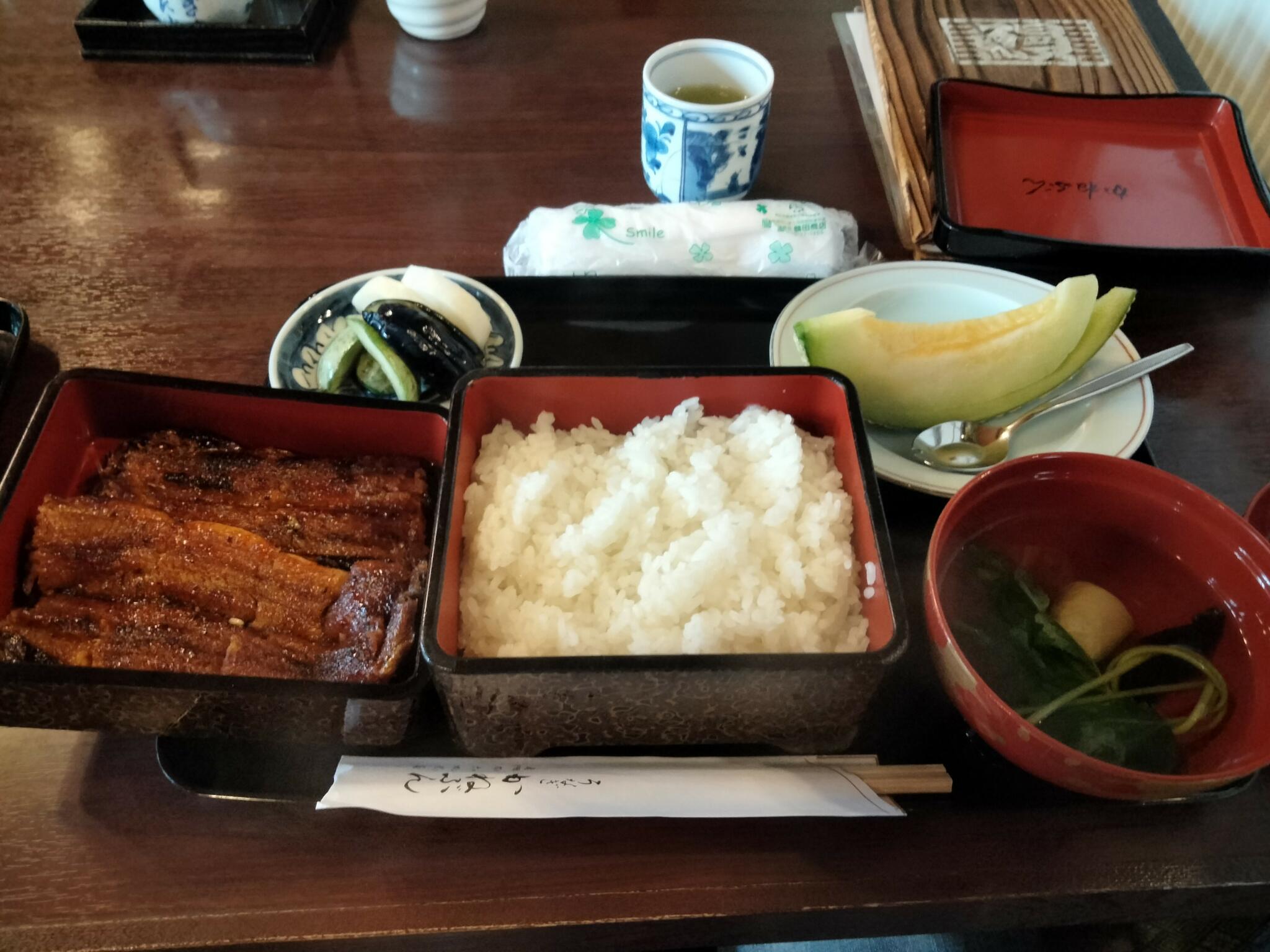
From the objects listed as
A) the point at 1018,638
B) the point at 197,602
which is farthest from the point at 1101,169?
the point at 197,602

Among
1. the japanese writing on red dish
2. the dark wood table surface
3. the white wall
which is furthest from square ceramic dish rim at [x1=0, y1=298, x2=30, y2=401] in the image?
the white wall

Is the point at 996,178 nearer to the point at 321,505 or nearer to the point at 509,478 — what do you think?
the point at 509,478

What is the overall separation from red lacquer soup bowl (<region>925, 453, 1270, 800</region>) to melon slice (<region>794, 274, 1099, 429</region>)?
0.24 metres

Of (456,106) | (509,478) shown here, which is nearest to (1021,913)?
(509,478)

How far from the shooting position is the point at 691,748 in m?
0.82

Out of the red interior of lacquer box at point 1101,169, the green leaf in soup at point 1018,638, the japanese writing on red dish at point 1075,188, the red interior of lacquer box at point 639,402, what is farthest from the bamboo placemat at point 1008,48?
the green leaf in soup at point 1018,638

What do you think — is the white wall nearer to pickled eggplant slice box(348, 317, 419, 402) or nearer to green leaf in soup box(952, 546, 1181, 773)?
green leaf in soup box(952, 546, 1181, 773)

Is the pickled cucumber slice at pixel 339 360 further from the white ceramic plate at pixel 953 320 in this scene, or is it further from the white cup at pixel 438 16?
the white cup at pixel 438 16

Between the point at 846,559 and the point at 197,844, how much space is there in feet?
2.10

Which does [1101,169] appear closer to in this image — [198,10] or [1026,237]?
[1026,237]

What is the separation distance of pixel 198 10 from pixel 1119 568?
185cm

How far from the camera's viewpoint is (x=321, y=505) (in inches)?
35.6

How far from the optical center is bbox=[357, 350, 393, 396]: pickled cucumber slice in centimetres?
108

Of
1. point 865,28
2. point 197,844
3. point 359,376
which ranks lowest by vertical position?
point 197,844
